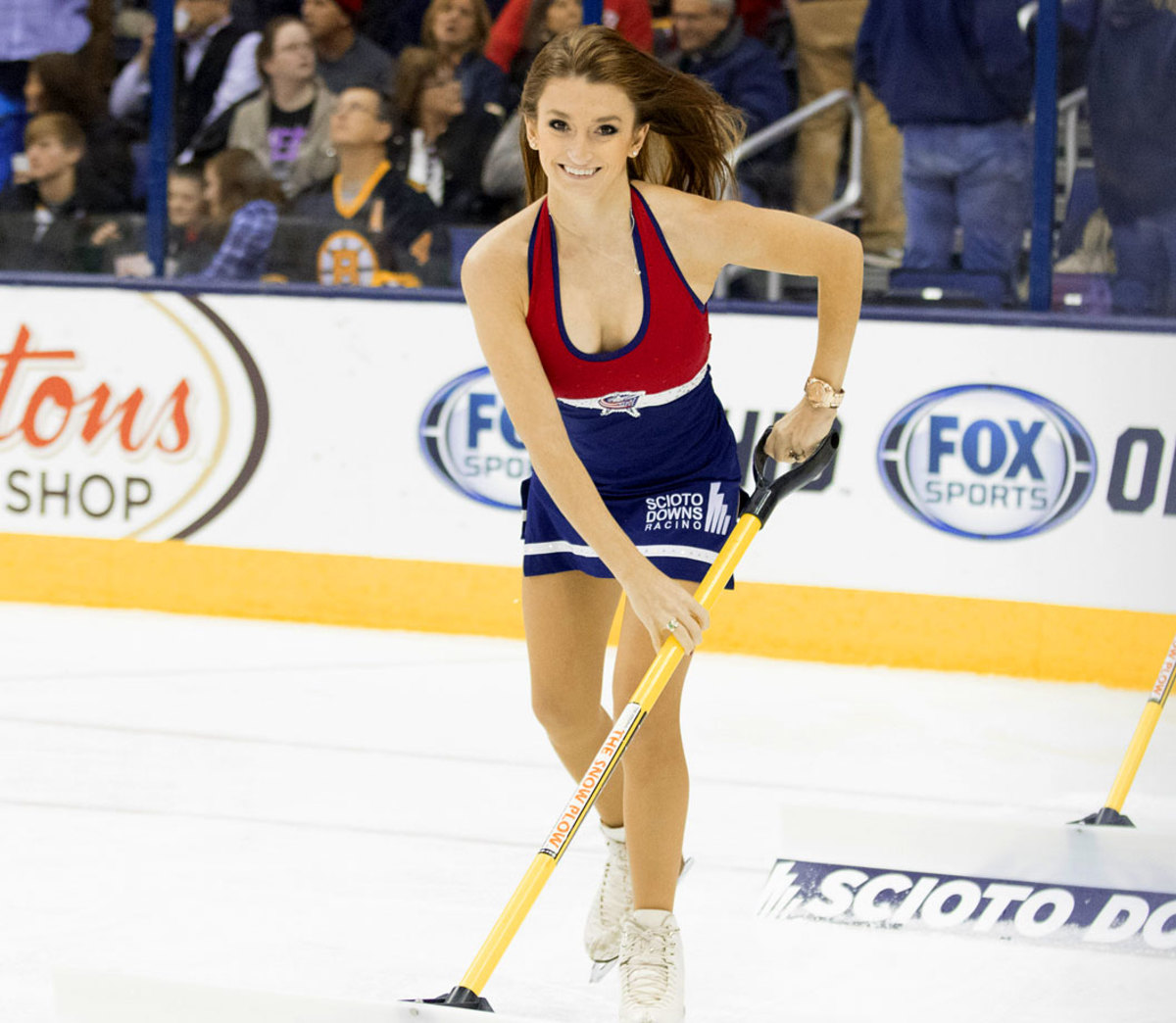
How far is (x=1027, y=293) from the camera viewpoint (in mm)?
4820

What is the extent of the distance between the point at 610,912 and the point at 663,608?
0.66 meters

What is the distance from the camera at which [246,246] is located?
17.8 ft

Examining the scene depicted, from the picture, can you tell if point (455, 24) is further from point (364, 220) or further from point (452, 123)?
point (364, 220)

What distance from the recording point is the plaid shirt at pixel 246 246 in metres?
5.40

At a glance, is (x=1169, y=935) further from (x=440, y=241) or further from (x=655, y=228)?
(x=440, y=241)

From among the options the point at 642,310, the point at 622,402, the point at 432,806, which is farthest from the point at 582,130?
the point at 432,806

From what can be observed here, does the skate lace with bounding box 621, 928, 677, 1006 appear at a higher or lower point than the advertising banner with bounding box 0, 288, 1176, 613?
lower

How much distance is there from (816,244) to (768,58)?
303cm

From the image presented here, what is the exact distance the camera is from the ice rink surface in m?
2.50

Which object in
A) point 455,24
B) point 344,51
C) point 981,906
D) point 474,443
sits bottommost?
point 981,906

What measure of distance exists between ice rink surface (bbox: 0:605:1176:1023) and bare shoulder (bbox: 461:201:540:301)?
1.09 metres

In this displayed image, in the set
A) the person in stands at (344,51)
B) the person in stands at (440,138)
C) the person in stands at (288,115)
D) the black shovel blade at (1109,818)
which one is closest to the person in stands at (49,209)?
the person in stands at (288,115)

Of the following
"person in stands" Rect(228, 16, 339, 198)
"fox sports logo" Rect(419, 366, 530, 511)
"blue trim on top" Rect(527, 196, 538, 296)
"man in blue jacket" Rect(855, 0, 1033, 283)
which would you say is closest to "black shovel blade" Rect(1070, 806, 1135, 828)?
"blue trim on top" Rect(527, 196, 538, 296)

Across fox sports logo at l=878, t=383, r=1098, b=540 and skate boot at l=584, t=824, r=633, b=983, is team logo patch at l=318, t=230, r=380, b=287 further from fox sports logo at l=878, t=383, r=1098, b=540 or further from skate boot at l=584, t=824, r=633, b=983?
skate boot at l=584, t=824, r=633, b=983
